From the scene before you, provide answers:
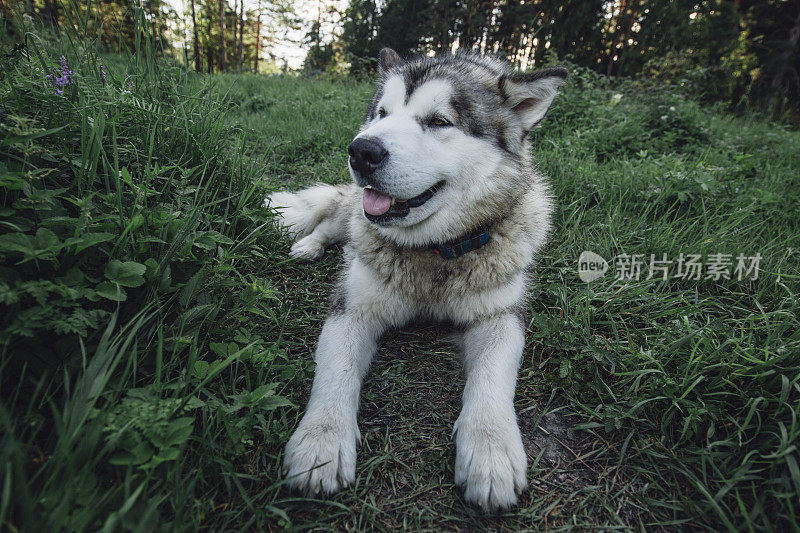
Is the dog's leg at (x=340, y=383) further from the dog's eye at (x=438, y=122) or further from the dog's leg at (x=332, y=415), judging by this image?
the dog's eye at (x=438, y=122)

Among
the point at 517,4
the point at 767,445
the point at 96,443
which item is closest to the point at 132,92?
the point at 96,443

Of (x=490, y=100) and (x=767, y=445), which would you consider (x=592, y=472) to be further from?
(x=490, y=100)

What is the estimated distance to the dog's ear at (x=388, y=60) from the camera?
2750 mm

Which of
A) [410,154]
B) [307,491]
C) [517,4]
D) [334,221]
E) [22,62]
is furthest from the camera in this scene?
[517,4]

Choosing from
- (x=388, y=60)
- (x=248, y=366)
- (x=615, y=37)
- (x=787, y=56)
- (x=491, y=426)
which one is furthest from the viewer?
(x=615, y=37)

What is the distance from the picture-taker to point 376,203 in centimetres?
207

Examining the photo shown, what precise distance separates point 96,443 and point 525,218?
2203 mm

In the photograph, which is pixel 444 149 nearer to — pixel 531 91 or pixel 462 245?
pixel 462 245

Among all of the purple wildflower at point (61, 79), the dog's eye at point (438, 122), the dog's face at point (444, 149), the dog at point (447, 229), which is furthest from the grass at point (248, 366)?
the dog's eye at point (438, 122)

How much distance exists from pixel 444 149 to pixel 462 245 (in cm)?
53

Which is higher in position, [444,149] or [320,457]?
[444,149]

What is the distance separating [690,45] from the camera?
14.0 meters

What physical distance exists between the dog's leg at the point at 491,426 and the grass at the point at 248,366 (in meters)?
0.09

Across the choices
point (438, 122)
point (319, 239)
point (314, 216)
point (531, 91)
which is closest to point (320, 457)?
point (438, 122)
